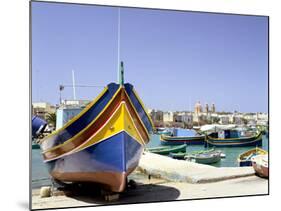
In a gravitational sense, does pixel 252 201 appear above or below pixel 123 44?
below

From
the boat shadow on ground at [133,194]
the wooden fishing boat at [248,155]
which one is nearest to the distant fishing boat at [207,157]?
the wooden fishing boat at [248,155]

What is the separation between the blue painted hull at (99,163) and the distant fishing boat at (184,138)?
1.48 feet

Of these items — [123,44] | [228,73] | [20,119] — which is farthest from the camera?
[228,73]

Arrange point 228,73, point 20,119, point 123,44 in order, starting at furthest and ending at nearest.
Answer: point 228,73
point 123,44
point 20,119

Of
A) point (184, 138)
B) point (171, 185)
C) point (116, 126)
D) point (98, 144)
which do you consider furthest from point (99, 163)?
point (184, 138)

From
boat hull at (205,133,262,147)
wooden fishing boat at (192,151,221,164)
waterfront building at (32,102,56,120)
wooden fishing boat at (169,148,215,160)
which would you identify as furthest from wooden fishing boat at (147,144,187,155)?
waterfront building at (32,102,56,120)

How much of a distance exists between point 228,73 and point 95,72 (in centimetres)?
126

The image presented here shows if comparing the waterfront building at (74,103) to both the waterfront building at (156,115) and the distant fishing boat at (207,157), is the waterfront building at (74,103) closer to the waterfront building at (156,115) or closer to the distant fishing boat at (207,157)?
the waterfront building at (156,115)

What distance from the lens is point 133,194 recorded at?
13.5 ft

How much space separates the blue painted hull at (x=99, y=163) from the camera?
3.88 metres

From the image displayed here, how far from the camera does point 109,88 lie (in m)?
3.94

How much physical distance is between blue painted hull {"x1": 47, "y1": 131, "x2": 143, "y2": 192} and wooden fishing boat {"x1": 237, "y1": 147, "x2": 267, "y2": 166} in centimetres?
114
